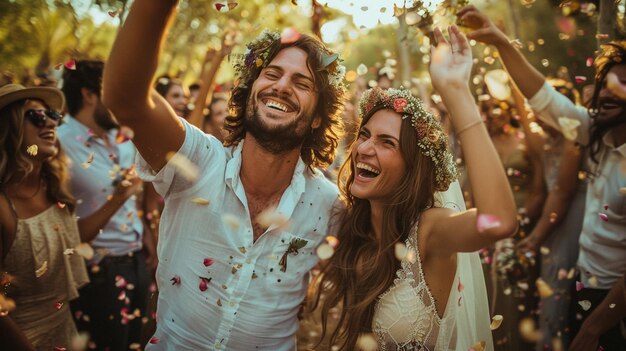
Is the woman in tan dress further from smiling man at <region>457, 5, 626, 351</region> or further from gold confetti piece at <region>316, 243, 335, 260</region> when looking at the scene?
smiling man at <region>457, 5, 626, 351</region>

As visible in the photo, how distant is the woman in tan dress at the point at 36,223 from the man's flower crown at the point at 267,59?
4.71 ft

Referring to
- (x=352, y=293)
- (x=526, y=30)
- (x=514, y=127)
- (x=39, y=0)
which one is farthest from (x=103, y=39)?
(x=352, y=293)

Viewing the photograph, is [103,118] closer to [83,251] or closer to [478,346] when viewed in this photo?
[83,251]

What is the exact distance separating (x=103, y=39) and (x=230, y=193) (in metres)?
23.9

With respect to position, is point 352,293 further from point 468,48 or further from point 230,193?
point 468,48

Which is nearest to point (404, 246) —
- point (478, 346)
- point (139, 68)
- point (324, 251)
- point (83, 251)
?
point (324, 251)

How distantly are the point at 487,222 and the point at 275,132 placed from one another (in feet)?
4.43

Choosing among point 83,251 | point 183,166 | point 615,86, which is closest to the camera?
point 183,166

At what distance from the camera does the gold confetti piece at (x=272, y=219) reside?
3031mm

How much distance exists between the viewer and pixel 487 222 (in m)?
2.33

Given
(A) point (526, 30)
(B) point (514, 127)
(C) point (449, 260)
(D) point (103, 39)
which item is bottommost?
(D) point (103, 39)

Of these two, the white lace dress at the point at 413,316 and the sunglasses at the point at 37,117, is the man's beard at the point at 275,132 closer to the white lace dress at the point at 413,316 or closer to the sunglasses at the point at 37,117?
the white lace dress at the point at 413,316

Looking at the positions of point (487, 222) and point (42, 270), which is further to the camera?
point (42, 270)

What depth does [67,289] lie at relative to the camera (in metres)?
3.83
